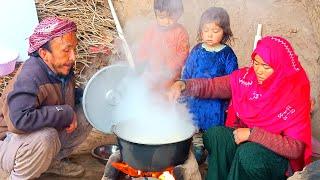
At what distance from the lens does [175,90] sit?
3.83 m

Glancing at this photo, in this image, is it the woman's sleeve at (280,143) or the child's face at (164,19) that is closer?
the woman's sleeve at (280,143)

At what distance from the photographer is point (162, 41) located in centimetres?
477

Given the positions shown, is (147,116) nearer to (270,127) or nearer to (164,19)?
(270,127)

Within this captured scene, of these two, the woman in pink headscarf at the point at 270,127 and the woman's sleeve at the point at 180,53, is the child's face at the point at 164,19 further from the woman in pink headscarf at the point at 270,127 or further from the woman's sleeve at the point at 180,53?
the woman in pink headscarf at the point at 270,127

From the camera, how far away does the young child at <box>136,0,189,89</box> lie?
15.4 feet

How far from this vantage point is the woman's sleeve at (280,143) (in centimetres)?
340

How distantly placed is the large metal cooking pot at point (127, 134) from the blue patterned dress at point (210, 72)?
68 cm

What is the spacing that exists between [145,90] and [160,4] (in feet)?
3.64

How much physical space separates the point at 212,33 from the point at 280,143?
1284 mm

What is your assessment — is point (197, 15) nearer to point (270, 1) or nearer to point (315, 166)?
point (270, 1)

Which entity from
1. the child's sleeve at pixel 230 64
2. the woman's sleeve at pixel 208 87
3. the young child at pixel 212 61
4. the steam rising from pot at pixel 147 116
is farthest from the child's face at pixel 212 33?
the steam rising from pot at pixel 147 116

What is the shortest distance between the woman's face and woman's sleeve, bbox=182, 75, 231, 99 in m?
0.46

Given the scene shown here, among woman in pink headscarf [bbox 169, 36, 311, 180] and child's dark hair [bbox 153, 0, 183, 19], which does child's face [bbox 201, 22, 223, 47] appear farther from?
woman in pink headscarf [bbox 169, 36, 311, 180]

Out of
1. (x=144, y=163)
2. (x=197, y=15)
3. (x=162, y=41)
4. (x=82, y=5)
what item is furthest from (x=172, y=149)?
(x=82, y=5)
